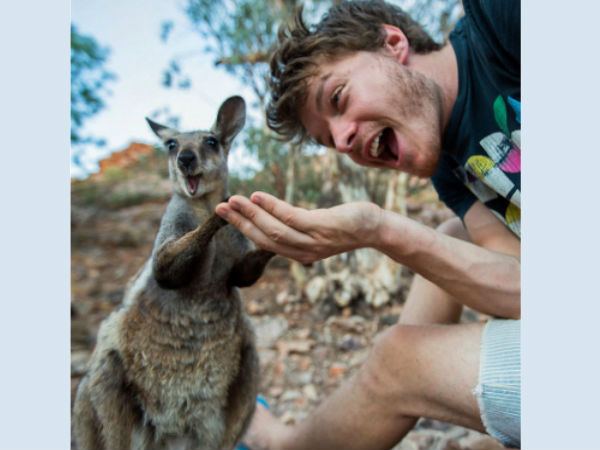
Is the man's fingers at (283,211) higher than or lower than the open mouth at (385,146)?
lower

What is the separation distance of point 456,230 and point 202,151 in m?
1.32

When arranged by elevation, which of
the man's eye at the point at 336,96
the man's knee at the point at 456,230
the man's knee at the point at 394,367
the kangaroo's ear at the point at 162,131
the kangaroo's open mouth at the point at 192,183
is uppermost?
the man's eye at the point at 336,96

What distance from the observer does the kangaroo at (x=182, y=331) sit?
1.08m

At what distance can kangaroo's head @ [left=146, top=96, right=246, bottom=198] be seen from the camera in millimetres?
1044

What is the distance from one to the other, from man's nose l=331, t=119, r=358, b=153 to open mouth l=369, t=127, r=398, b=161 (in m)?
Answer: 0.08

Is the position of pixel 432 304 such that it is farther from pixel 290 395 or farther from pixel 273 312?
pixel 273 312

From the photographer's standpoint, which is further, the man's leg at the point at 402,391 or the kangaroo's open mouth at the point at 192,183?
the man's leg at the point at 402,391

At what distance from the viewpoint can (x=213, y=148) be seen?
1.09m

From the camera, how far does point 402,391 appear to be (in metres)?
1.42

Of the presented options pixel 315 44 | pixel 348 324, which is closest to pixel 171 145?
pixel 315 44

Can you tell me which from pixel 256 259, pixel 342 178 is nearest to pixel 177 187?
pixel 256 259

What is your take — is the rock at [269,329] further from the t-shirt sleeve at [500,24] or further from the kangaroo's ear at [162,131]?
the t-shirt sleeve at [500,24]

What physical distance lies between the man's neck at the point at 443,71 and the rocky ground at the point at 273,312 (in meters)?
0.82

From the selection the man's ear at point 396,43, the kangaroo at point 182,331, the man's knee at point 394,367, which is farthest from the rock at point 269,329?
the man's ear at point 396,43
